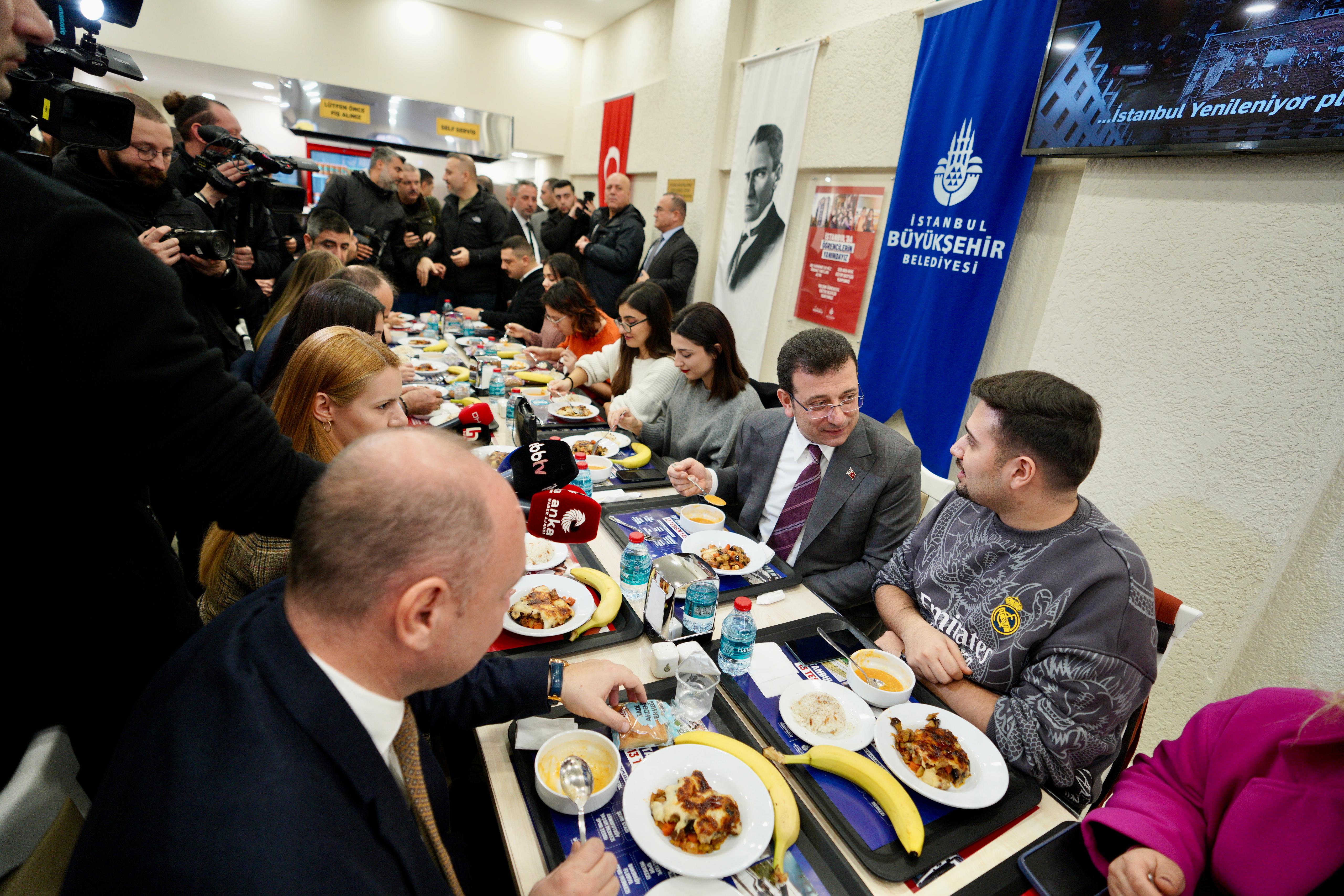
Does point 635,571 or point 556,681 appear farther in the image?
point 635,571

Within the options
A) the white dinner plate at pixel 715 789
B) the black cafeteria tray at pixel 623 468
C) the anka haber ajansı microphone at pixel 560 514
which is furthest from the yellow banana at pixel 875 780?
the black cafeteria tray at pixel 623 468

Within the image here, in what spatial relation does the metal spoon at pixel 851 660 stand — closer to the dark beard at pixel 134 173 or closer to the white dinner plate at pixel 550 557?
the white dinner plate at pixel 550 557

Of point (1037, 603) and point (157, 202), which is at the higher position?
point (157, 202)

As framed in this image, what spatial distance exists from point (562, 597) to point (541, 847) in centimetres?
68

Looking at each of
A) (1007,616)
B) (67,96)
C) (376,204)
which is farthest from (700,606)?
(376,204)

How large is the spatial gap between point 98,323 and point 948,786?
1627 mm

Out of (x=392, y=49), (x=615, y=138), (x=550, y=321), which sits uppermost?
(x=392, y=49)

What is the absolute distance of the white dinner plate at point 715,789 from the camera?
3.18 feet

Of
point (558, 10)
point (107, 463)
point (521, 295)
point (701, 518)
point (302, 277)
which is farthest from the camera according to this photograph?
point (558, 10)

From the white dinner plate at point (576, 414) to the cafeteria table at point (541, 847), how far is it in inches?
71.5

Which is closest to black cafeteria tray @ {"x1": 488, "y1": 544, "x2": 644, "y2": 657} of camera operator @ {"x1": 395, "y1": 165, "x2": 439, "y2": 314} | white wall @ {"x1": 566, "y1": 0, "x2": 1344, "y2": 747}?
white wall @ {"x1": 566, "y1": 0, "x2": 1344, "y2": 747}

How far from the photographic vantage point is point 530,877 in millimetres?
959

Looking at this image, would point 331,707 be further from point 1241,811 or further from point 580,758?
point 1241,811

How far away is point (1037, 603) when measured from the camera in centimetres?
145
